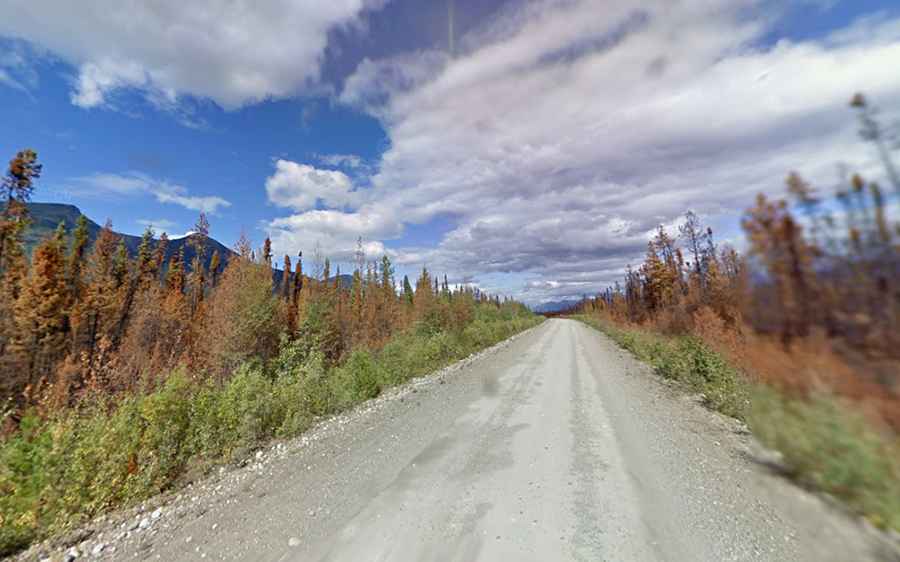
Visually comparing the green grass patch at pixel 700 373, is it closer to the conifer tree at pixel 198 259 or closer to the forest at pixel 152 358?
the forest at pixel 152 358

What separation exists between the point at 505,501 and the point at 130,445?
20.1ft

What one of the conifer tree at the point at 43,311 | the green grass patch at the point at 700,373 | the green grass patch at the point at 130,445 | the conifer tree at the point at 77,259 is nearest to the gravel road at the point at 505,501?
the green grass patch at the point at 700,373

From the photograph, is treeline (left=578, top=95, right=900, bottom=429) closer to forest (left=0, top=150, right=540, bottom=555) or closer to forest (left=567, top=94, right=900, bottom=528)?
forest (left=567, top=94, right=900, bottom=528)

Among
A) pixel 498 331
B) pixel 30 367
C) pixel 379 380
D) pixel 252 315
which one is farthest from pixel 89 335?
pixel 498 331

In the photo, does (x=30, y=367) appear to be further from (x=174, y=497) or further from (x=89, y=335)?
(x=174, y=497)

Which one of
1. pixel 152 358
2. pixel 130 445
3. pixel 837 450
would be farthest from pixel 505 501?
pixel 152 358

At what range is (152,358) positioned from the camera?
16484mm

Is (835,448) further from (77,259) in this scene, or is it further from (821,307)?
(77,259)

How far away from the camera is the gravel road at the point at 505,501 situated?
3.12 meters

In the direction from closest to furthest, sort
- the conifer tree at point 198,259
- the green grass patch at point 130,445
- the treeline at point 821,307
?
1. the treeline at point 821,307
2. the green grass patch at point 130,445
3. the conifer tree at point 198,259

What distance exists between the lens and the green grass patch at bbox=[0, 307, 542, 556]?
4.78 meters

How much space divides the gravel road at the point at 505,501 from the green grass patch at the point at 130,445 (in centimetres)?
75

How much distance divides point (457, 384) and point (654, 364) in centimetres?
840

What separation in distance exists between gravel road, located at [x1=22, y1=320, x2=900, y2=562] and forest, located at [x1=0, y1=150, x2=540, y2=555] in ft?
3.54
